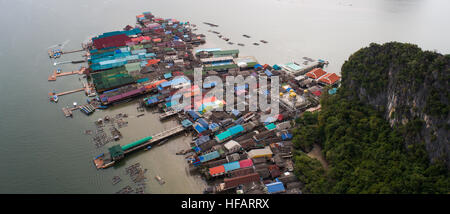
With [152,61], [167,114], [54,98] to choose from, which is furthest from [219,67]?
[54,98]

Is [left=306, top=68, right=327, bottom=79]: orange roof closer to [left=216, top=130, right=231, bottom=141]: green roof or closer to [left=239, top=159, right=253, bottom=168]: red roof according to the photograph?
[left=216, top=130, right=231, bottom=141]: green roof

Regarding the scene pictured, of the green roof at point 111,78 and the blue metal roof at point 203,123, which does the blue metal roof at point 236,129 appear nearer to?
the blue metal roof at point 203,123

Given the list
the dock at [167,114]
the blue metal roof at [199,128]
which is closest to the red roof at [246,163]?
the blue metal roof at [199,128]

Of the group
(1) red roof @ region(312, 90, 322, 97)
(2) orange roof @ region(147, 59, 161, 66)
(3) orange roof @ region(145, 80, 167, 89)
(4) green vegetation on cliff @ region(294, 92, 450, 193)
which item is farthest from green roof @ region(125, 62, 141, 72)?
(1) red roof @ region(312, 90, 322, 97)

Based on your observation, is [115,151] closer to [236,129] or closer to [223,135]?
[223,135]
